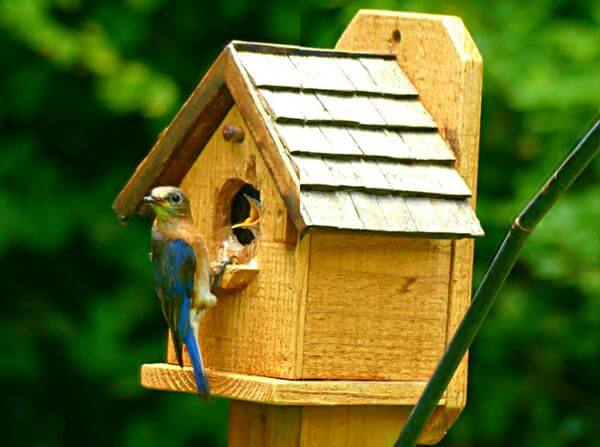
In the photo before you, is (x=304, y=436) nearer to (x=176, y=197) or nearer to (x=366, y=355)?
(x=366, y=355)

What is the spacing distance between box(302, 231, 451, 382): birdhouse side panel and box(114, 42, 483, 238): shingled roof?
8 centimetres

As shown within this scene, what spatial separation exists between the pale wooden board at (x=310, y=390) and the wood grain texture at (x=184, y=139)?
18.3 inches

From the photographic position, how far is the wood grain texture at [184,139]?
10.1 ft

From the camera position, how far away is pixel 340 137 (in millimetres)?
2951

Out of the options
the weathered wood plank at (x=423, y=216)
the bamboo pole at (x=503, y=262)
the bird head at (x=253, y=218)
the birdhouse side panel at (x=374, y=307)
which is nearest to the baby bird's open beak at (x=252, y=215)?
the bird head at (x=253, y=218)

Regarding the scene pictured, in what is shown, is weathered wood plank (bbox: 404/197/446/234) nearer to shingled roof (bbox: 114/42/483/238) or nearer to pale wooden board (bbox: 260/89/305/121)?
shingled roof (bbox: 114/42/483/238)

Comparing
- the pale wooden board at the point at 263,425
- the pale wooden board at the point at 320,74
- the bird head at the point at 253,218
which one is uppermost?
the pale wooden board at the point at 320,74

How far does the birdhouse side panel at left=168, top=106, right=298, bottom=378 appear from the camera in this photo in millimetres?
2904

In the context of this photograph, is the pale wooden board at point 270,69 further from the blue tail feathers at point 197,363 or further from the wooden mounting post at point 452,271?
the blue tail feathers at point 197,363

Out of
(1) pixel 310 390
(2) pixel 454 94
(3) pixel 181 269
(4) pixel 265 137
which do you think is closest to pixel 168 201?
(3) pixel 181 269

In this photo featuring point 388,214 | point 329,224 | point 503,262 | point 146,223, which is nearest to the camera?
point 503,262

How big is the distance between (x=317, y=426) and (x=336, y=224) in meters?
0.45

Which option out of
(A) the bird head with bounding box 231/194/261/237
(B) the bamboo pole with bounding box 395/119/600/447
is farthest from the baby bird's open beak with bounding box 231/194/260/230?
(B) the bamboo pole with bounding box 395/119/600/447

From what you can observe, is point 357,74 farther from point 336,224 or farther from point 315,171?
point 336,224
